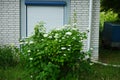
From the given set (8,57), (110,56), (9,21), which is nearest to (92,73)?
(8,57)

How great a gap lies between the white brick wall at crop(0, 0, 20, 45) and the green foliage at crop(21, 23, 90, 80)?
345cm

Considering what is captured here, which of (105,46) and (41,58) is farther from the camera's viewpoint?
(105,46)

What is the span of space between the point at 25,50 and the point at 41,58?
1.28 feet

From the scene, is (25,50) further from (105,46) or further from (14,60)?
(105,46)

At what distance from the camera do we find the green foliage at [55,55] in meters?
6.98

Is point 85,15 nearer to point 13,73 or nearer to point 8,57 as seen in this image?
Result: point 8,57

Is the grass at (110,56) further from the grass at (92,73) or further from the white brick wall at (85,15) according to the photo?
the white brick wall at (85,15)

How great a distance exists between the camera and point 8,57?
9.70 metres

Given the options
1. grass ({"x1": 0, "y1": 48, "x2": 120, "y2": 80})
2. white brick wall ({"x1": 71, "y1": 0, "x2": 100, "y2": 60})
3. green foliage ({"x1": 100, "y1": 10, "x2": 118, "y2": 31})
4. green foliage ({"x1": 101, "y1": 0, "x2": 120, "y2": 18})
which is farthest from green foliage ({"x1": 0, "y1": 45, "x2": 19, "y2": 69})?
green foliage ({"x1": 100, "y1": 10, "x2": 118, "y2": 31})

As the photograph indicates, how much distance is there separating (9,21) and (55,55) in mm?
4203

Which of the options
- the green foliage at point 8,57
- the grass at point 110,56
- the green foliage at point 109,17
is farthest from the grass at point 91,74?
the green foliage at point 109,17

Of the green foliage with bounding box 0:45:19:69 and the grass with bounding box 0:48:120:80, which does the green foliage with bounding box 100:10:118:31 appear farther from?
the green foliage with bounding box 0:45:19:69

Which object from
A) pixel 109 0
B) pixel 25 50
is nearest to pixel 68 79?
pixel 25 50

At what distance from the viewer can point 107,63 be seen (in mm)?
10906
